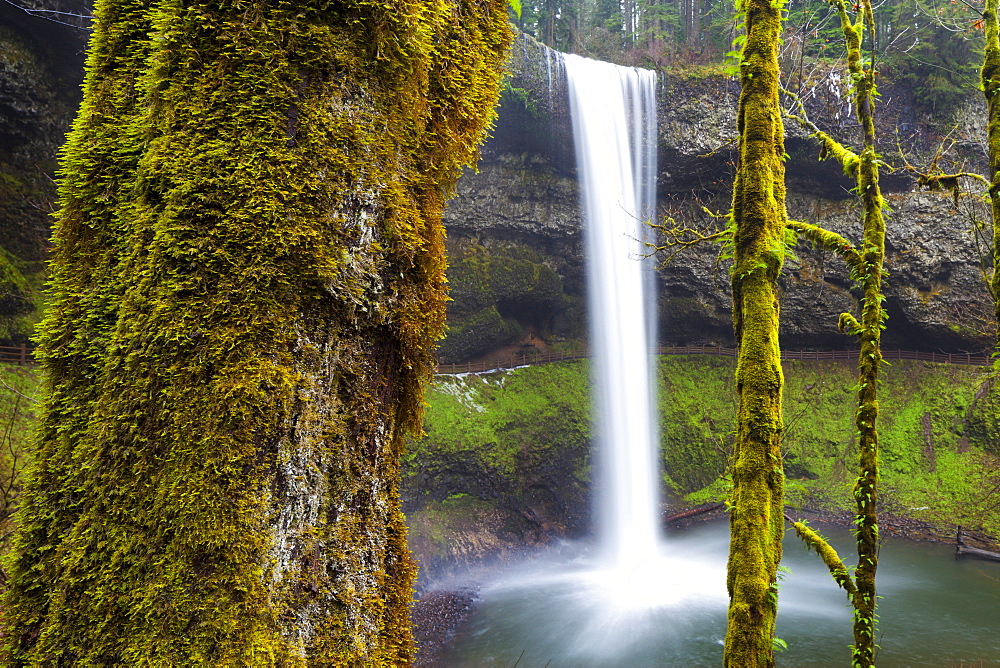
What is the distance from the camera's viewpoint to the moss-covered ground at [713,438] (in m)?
16.1

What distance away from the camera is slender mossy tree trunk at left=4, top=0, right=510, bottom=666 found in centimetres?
97

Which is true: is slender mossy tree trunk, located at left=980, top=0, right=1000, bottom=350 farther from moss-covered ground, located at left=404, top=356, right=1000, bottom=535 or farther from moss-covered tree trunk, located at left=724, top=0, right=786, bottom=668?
moss-covered ground, located at left=404, top=356, right=1000, bottom=535

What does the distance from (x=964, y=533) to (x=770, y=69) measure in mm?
18151

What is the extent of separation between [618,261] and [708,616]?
12606 millimetres

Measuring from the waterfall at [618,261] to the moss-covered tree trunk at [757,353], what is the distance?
51.3 ft

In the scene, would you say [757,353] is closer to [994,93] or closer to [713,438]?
[994,93]

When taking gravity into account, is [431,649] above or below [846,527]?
above

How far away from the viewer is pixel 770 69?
3.25 metres

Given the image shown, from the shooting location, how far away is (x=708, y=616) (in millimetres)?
11461

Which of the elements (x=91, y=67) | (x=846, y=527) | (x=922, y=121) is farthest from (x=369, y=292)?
(x=922, y=121)

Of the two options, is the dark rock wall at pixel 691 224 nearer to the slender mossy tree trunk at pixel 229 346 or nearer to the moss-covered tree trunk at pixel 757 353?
the moss-covered tree trunk at pixel 757 353

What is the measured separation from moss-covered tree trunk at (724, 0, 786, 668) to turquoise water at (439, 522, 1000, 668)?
6.31 m

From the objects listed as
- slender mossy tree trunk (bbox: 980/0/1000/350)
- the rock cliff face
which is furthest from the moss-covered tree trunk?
the rock cliff face

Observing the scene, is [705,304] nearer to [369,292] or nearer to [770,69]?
[770,69]
